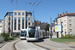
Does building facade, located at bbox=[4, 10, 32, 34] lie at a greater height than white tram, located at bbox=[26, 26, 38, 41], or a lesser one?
greater

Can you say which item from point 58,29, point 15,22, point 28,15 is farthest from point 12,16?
point 58,29

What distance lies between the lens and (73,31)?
60.0m

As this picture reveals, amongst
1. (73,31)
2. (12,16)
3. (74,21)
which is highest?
(12,16)

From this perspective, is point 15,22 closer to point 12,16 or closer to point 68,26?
point 12,16

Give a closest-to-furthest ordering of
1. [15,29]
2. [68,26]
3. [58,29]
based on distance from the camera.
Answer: [58,29] < [68,26] < [15,29]

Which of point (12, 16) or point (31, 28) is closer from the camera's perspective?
point (31, 28)

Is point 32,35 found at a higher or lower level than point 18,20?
lower

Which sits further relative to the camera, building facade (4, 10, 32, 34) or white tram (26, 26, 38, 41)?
building facade (4, 10, 32, 34)

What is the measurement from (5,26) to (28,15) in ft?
57.0

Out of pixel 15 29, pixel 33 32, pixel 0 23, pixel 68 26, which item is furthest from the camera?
pixel 0 23

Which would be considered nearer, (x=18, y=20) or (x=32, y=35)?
(x=32, y=35)

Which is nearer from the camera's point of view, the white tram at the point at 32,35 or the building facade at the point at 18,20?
the white tram at the point at 32,35

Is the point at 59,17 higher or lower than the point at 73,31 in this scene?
higher

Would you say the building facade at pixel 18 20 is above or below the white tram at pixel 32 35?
above
